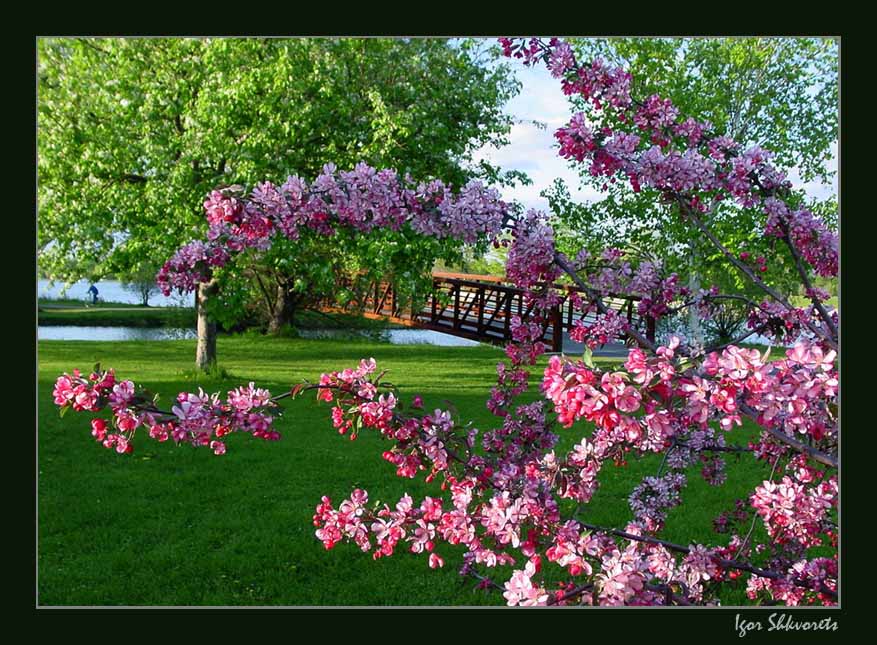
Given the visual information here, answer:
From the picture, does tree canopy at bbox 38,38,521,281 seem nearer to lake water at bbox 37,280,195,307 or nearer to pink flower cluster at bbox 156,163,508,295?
lake water at bbox 37,280,195,307

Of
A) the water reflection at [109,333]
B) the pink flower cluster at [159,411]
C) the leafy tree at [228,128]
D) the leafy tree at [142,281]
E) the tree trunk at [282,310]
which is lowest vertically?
the pink flower cluster at [159,411]

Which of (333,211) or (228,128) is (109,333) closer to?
(228,128)

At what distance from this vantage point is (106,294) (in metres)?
5.80

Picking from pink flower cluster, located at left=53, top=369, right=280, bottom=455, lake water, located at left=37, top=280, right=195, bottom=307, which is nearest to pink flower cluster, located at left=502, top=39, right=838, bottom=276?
pink flower cluster, located at left=53, top=369, right=280, bottom=455

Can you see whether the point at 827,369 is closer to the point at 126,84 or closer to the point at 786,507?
the point at 786,507

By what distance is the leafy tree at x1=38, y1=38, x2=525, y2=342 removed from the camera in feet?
18.6

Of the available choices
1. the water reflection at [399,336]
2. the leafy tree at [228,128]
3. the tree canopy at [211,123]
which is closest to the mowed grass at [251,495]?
the water reflection at [399,336]

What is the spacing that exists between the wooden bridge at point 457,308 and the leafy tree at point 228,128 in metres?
0.33

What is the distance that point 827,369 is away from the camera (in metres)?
1.18

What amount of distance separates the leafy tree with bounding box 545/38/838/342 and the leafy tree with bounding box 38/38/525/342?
3.02 ft

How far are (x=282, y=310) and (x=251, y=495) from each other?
286 centimetres

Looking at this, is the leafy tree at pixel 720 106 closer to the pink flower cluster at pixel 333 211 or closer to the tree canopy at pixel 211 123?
the tree canopy at pixel 211 123

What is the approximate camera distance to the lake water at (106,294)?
5352 mm

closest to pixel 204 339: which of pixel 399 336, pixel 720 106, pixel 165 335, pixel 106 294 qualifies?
pixel 165 335
